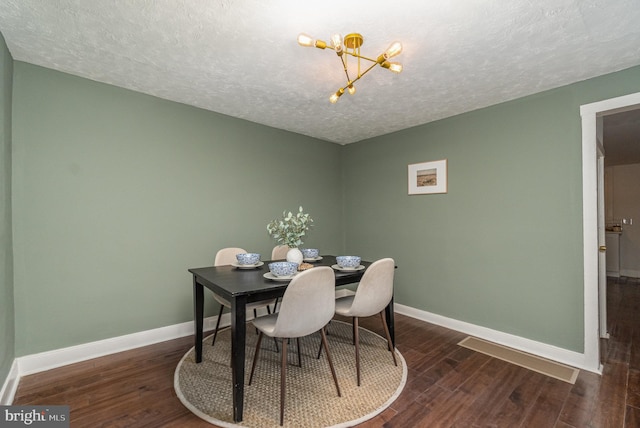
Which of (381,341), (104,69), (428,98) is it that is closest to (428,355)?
(381,341)

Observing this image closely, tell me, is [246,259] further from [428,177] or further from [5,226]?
[428,177]

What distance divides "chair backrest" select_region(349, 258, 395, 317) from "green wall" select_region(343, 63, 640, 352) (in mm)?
1374

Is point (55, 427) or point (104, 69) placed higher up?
point (104, 69)

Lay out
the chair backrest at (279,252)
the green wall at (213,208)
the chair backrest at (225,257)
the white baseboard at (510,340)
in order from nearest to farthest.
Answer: the green wall at (213,208) < the white baseboard at (510,340) < the chair backrest at (225,257) < the chair backrest at (279,252)

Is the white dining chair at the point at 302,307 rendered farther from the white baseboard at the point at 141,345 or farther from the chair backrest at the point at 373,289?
the white baseboard at the point at 141,345

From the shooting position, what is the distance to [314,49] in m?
1.97

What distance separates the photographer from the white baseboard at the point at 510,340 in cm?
240

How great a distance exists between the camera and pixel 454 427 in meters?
1.67

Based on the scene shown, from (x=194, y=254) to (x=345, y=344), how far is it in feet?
5.86

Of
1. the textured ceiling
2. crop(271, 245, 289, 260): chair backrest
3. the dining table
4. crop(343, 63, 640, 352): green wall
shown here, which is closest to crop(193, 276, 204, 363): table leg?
the dining table

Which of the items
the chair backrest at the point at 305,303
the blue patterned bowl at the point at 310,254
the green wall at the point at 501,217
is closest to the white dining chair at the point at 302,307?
the chair backrest at the point at 305,303

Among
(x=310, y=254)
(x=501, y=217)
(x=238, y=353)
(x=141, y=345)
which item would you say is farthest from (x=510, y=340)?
(x=141, y=345)

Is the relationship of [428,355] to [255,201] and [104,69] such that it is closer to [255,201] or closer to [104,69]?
[255,201]

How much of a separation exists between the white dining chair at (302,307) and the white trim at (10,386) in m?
1.61
